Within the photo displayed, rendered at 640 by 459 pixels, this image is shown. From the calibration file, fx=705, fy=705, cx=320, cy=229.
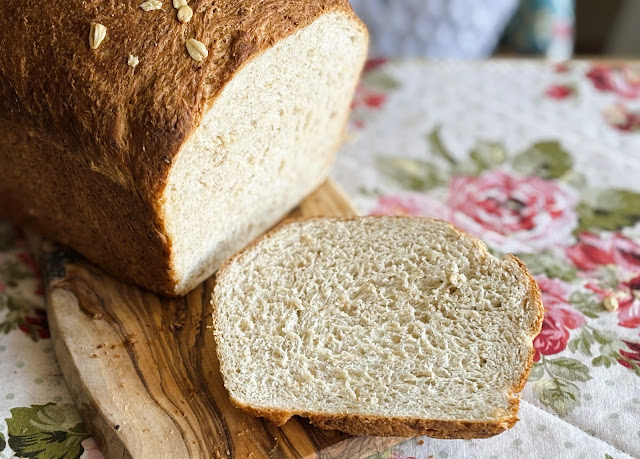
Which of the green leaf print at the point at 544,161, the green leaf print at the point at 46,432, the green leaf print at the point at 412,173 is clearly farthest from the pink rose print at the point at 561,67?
the green leaf print at the point at 46,432

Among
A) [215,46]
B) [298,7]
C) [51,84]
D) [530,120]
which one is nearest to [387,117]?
[530,120]

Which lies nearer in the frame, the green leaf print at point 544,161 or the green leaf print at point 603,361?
the green leaf print at point 603,361

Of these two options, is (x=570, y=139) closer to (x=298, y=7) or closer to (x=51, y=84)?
(x=298, y=7)

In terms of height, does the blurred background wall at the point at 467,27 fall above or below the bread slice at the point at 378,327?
below

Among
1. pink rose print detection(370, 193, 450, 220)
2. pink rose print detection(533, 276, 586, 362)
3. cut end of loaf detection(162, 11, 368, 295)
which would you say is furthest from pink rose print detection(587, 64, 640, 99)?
cut end of loaf detection(162, 11, 368, 295)

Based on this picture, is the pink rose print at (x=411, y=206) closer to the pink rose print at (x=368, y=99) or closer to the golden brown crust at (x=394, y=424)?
the pink rose print at (x=368, y=99)

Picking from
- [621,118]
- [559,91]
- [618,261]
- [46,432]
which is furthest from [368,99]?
[46,432]

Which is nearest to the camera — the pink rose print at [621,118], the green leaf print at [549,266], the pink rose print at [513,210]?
the green leaf print at [549,266]
